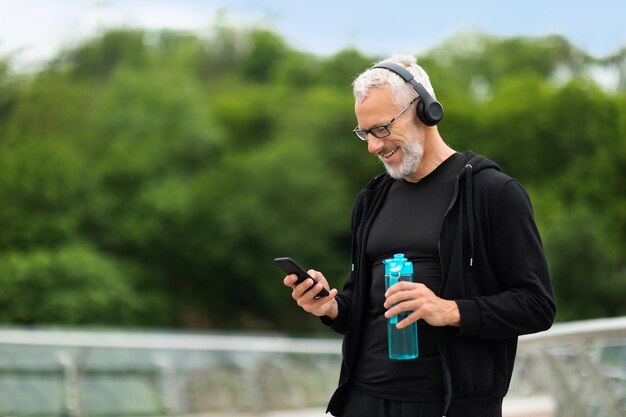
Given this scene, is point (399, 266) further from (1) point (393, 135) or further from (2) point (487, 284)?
(1) point (393, 135)

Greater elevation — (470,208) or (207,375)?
(470,208)

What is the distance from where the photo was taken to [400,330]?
2910 millimetres

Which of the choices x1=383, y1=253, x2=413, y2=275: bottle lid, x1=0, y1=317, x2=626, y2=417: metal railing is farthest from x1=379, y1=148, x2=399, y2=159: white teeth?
x1=0, y1=317, x2=626, y2=417: metal railing

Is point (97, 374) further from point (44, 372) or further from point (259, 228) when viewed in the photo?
point (259, 228)

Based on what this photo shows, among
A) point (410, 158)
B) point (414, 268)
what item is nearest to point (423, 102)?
point (410, 158)

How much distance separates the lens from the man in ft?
9.39

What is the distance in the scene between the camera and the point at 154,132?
58.9 meters

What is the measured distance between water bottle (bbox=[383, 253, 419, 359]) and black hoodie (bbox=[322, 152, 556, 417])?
8cm

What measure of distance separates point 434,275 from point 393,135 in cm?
43

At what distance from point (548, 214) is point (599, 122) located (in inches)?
273

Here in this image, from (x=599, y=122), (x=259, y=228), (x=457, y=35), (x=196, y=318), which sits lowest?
(x=196, y=318)

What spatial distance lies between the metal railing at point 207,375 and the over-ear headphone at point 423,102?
2.33m

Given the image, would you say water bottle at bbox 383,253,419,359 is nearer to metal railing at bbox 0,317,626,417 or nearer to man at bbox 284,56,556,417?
man at bbox 284,56,556,417

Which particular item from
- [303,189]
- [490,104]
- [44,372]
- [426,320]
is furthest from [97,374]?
[490,104]
